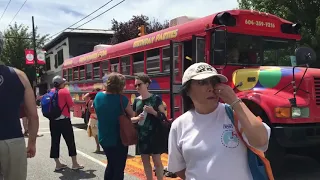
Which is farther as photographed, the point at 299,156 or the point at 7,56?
the point at 7,56

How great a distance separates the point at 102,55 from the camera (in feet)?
38.9

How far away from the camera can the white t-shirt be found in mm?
1990

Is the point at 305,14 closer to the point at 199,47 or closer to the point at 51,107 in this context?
the point at 199,47

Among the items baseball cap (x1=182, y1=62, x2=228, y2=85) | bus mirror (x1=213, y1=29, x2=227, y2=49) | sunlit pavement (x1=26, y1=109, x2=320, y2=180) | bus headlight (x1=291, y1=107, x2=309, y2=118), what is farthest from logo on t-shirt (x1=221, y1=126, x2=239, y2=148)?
bus mirror (x1=213, y1=29, x2=227, y2=49)

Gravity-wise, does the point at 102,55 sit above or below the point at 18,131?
above

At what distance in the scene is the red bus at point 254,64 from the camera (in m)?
5.41

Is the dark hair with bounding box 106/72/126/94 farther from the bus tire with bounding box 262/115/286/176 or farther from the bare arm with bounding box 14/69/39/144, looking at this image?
the bus tire with bounding box 262/115/286/176

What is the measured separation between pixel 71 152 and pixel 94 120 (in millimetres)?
1623

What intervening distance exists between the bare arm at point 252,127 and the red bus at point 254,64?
356 centimetres

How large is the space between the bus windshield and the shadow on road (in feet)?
10.2

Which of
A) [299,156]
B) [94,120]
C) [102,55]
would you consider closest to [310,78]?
[299,156]

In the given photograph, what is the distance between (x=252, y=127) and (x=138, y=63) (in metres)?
7.68

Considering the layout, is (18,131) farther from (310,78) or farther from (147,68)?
(147,68)

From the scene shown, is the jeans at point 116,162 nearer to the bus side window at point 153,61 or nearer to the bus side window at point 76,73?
the bus side window at point 153,61
